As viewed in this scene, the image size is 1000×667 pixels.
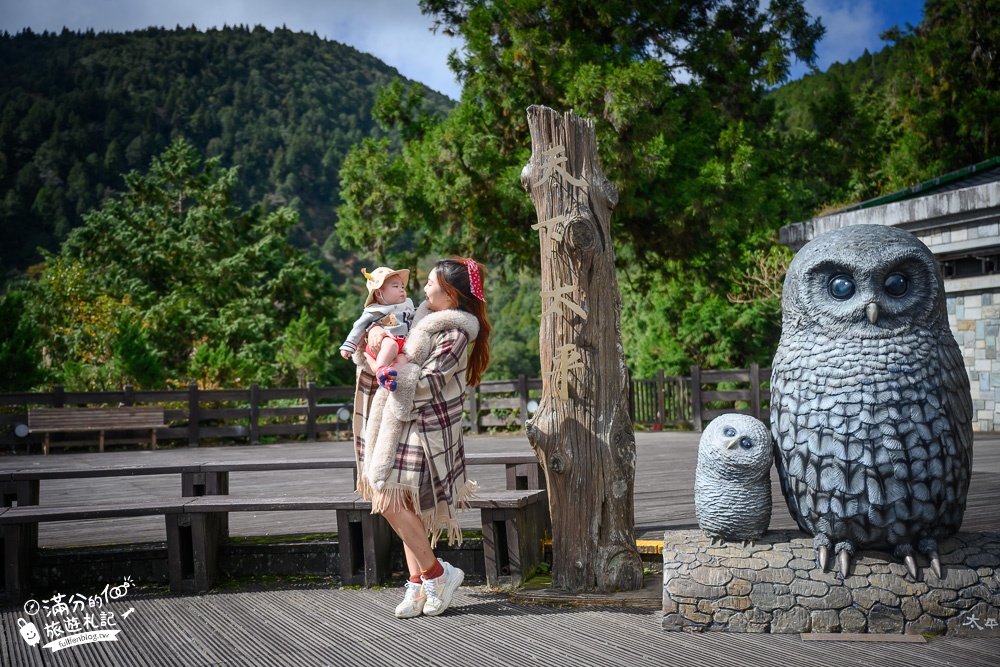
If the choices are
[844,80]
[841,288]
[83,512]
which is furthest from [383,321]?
[844,80]

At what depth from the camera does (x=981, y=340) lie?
42.4 ft

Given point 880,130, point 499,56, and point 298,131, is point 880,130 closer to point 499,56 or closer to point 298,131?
point 499,56

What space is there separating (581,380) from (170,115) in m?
66.1

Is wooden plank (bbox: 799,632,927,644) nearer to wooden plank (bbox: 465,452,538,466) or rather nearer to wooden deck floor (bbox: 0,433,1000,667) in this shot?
wooden deck floor (bbox: 0,433,1000,667)

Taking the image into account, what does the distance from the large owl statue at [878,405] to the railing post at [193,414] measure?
14.4 metres

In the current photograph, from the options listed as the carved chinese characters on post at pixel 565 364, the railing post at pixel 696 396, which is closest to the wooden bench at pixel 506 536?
the carved chinese characters on post at pixel 565 364

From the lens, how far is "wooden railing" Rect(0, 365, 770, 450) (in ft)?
52.3

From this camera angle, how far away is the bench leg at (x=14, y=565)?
4590 millimetres

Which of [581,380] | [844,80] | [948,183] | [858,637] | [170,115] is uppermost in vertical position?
[170,115]

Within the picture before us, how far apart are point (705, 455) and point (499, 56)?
1435cm

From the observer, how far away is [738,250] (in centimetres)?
2006

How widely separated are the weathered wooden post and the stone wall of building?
10.2 meters

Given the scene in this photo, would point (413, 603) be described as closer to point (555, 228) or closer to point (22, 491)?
point (555, 228)

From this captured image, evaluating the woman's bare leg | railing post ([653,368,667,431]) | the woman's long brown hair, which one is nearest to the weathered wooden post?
the woman's long brown hair
